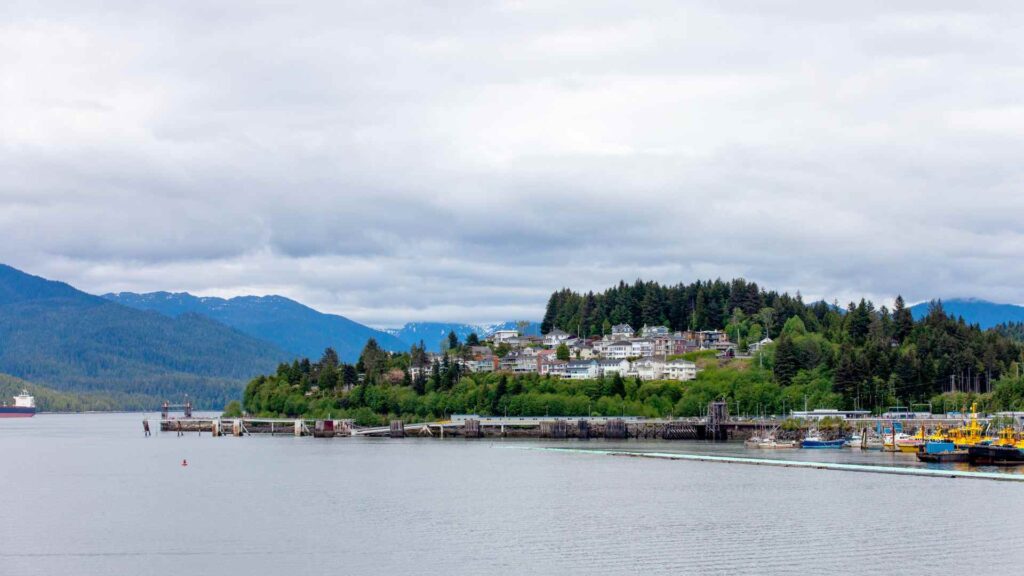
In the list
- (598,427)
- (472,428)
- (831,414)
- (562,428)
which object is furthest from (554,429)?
(831,414)

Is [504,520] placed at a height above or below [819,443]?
below

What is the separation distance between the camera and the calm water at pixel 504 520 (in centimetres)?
5512

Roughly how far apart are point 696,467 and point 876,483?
2169 cm

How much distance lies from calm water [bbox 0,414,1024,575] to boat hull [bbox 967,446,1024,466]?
1993 centimetres

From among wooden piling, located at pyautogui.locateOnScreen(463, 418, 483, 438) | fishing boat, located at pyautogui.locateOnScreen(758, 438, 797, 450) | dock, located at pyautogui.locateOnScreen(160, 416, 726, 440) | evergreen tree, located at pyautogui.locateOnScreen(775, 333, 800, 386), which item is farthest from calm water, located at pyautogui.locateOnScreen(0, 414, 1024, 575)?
evergreen tree, located at pyautogui.locateOnScreen(775, 333, 800, 386)

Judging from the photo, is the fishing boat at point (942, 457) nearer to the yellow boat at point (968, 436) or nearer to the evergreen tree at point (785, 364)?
the yellow boat at point (968, 436)

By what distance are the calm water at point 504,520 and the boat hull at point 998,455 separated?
19.9 m

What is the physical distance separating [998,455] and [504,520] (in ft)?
202

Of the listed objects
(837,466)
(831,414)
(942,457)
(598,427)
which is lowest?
(837,466)

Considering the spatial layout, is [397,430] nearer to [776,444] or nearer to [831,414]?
[776,444]

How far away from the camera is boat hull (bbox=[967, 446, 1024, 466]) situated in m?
111

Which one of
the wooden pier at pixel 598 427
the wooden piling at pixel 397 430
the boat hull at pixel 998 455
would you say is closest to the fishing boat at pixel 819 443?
the wooden pier at pixel 598 427

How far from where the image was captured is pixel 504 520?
231 ft

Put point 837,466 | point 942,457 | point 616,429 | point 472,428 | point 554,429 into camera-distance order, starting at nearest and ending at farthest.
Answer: point 837,466
point 942,457
point 616,429
point 554,429
point 472,428
